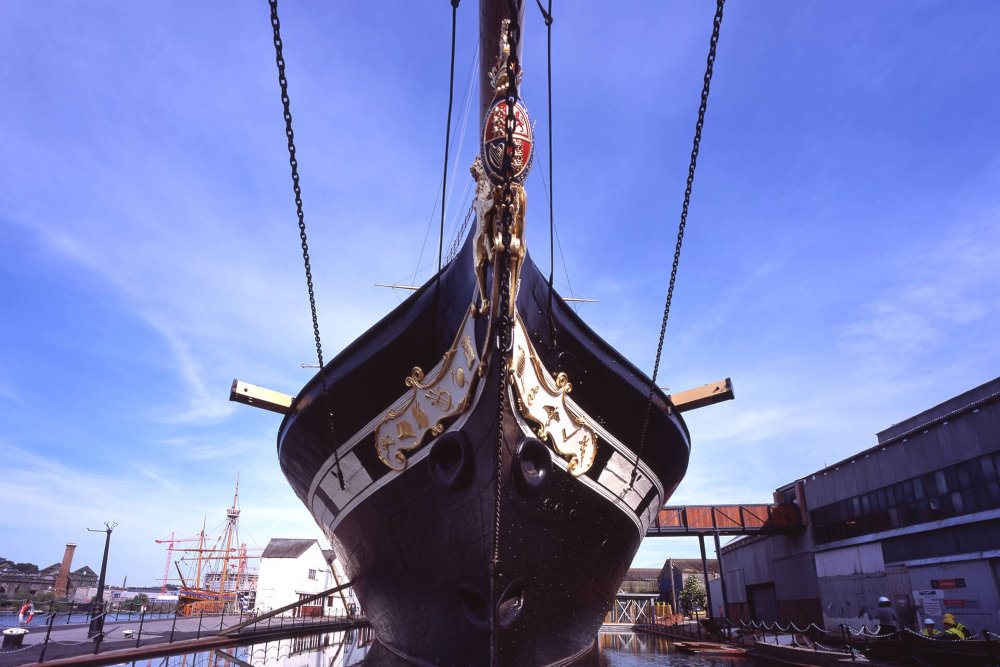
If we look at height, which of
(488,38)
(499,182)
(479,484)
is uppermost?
(488,38)

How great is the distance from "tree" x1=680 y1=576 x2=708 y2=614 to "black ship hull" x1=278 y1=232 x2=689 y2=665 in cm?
3353

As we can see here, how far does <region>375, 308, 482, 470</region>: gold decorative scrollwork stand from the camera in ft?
17.8

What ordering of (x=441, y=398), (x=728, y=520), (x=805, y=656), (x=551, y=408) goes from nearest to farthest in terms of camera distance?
(x=441, y=398), (x=551, y=408), (x=805, y=656), (x=728, y=520)

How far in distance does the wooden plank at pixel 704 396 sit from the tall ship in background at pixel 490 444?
3.50 feet

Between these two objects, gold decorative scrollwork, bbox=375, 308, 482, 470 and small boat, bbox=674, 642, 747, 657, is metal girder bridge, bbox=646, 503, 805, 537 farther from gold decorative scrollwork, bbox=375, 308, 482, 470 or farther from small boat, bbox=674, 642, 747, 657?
gold decorative scrollwork, bbox=375, 308, 482, 470

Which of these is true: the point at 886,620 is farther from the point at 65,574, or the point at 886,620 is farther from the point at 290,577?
the point at 65,574

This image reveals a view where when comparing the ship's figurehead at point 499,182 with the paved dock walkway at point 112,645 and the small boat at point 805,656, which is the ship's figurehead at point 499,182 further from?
the paved dock walkway at point 112,645

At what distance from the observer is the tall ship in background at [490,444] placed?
202 inches

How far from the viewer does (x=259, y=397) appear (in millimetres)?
7551

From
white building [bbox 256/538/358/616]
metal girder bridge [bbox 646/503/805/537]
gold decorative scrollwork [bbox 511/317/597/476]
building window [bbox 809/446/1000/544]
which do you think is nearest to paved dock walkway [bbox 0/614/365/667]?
gold decorative scrollwork [bbox 511/317/597/476]

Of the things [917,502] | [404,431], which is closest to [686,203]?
[404,431]

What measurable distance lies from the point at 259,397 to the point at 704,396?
20.0ft

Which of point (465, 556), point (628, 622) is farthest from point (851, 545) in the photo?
point (628, 622)

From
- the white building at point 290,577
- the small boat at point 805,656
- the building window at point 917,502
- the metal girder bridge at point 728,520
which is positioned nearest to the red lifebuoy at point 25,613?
the small boat at point 805,656
